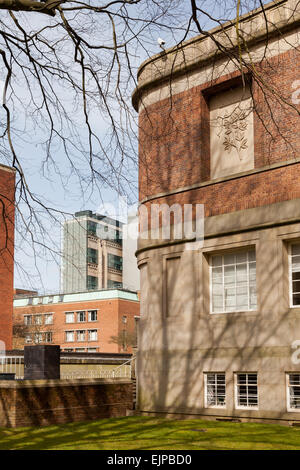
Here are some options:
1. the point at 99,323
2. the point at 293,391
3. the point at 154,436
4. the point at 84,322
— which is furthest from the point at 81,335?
the point at 154,436

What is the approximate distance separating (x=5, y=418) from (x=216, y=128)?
10.7 m

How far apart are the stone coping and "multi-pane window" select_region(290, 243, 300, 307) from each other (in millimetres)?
6887

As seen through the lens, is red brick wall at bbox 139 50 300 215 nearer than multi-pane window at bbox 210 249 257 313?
Yes

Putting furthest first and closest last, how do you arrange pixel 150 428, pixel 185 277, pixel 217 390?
pixel 185 277 → pixel 217 390 → pixel 150 428

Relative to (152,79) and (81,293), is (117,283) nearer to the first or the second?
(81,293)

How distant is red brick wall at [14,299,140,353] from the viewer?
7706 centimetres

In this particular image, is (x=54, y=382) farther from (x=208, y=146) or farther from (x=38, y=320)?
(x=38, y=320)

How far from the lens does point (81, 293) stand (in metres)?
80.9

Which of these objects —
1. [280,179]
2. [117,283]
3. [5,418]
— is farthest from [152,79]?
[117,283]

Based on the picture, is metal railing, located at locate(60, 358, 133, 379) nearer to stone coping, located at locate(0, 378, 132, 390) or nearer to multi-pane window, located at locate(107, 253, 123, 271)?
stone coping, located at locate(0, 378, 132, 390)

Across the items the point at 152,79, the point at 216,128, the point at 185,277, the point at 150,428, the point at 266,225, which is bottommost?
the point at 150,428

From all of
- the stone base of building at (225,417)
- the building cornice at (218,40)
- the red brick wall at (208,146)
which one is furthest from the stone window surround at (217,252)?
the building cornice at (218,40)

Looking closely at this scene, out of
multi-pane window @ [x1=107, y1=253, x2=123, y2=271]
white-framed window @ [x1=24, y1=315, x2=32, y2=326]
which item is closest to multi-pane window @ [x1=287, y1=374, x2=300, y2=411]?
white-framed window @ [x1=24, y1=315, x2=32, y2=326]

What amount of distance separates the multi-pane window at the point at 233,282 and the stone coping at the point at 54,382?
4.42m
